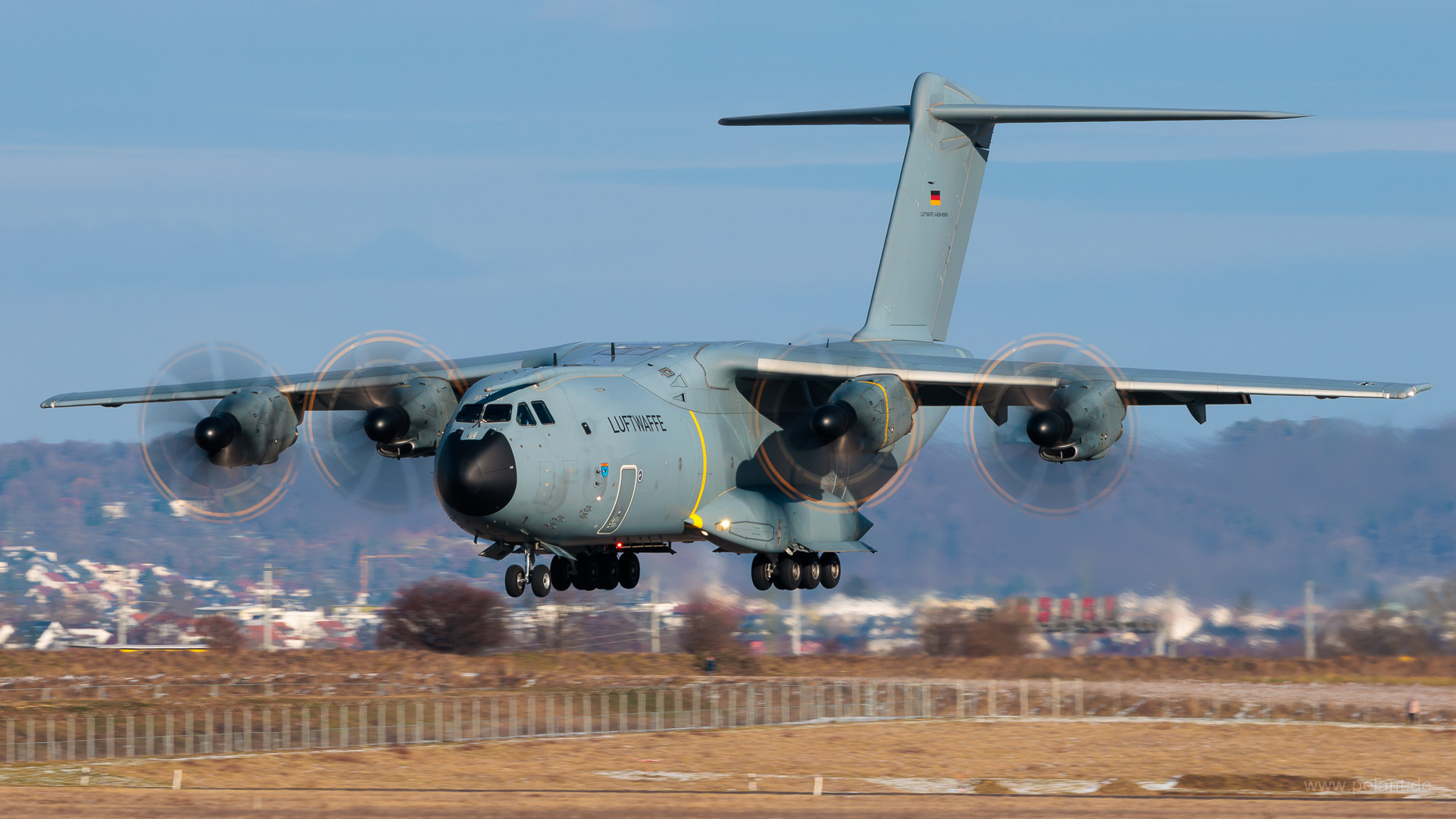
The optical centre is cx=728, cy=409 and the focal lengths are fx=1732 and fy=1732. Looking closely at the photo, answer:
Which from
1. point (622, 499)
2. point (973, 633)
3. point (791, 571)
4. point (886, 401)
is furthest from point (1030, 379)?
point (973, 633)

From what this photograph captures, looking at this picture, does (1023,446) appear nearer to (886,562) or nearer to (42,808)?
(42,808)

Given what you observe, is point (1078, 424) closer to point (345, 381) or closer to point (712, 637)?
point (345, 381)

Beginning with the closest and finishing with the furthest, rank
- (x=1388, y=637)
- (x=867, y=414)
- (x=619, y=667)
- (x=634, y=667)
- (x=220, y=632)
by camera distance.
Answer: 1. (x=867, y=414)
2. (x=1388, y=637)
3. (x=634, y=667)
4. (x=619, y=667)
5. (x=220, y=632)

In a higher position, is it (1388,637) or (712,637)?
(1388,637)

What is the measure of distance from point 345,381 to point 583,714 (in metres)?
20.9

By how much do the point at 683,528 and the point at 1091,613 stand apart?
25.2 m

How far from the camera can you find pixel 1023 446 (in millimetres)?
25906

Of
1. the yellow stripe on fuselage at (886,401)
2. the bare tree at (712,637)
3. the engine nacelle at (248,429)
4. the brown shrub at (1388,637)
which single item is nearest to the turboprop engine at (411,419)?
the engine nacelle at (248,429)

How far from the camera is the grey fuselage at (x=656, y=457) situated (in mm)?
22250

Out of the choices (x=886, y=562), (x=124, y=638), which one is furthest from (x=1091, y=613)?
(x=124, y=638)

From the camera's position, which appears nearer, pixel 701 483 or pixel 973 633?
pixel 701 483

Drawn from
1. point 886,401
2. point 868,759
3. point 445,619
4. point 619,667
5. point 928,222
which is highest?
point 928,222

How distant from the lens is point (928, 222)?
31.7 m

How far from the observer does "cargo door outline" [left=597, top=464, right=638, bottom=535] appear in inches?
941
